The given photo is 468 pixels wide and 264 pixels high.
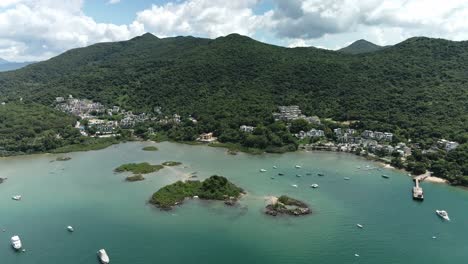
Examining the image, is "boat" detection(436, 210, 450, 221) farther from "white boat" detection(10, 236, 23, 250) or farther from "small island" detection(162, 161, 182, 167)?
"white boat" detection(10, 236, 23, 250)

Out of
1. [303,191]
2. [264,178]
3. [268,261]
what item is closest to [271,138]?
[264,178]

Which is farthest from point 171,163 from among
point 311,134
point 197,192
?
point 311,134

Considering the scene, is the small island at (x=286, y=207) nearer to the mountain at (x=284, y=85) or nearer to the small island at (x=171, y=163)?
the small island at (x=171, y=163)

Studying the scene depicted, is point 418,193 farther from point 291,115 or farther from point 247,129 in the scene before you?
point 291,115

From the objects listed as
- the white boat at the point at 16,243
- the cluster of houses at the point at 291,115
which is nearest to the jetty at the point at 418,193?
the cluster of houses at the point at 291,115

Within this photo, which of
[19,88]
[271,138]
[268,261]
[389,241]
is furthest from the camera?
[19,88]

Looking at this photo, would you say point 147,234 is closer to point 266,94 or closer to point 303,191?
point 303,191
